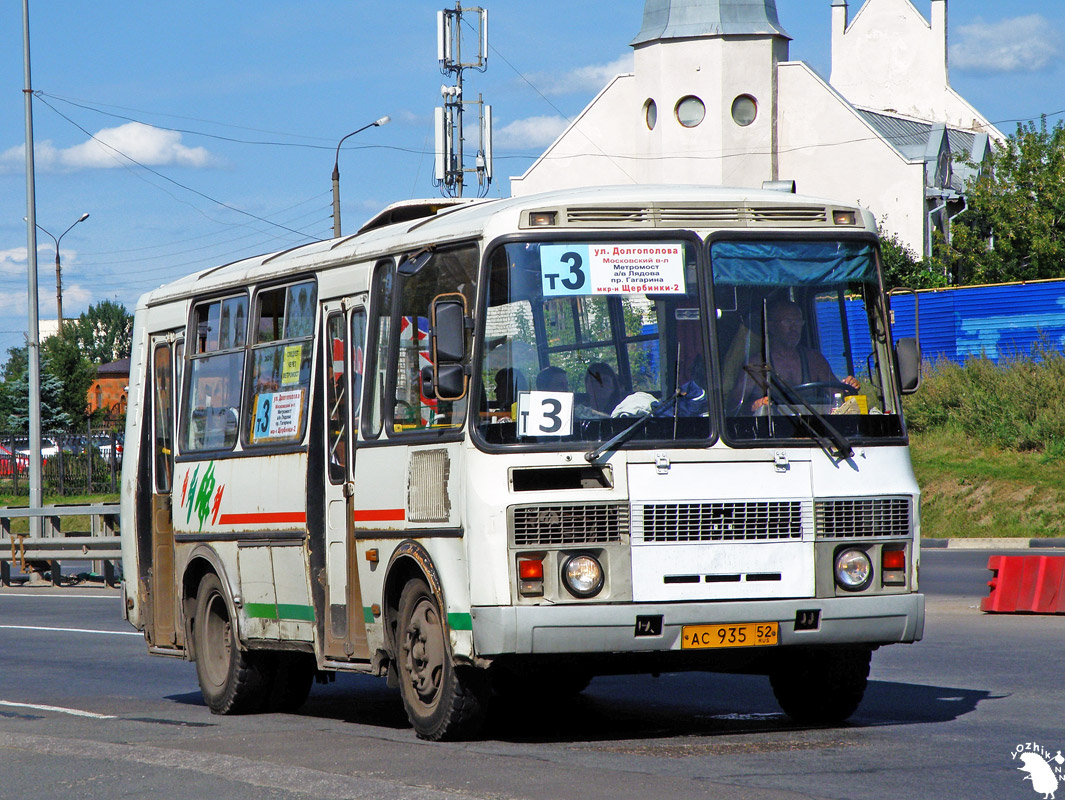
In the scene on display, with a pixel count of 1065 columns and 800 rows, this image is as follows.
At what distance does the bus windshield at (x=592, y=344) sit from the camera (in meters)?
8.19

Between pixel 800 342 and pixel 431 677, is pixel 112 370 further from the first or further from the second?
pixel 800 342

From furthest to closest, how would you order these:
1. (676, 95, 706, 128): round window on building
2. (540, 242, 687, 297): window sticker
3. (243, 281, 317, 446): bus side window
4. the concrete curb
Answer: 1. (676, 95, 706, 128): round window on building
2. the concrete curb
3. (243, 281, 317, 446): bus side window
4. (540, 242, 687, 297): window sticker

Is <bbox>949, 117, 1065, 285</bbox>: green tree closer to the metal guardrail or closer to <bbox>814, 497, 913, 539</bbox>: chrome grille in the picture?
the metal guardrail

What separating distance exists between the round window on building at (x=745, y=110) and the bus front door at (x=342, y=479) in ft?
156

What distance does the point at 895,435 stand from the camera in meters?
8.62

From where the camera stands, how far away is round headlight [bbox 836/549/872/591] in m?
8.36

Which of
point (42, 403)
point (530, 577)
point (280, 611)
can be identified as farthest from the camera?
point (42, 403)

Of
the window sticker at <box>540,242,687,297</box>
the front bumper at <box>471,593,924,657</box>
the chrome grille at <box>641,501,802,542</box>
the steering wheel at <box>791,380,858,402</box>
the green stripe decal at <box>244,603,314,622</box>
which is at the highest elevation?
the window sticker at <box>540,242,687,297</box>

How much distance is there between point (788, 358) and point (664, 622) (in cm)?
154

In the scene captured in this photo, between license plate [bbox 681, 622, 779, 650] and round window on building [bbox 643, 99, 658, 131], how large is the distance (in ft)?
161

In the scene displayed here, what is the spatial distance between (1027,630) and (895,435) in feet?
22.4

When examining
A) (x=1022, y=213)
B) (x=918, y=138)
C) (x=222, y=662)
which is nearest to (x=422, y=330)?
(x=222, y=662)

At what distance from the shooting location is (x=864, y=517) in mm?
8438

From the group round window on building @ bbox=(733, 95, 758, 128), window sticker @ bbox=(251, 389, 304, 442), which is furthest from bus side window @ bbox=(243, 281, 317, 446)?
round window on building @ bbox=(733, 95, 758, 128)
